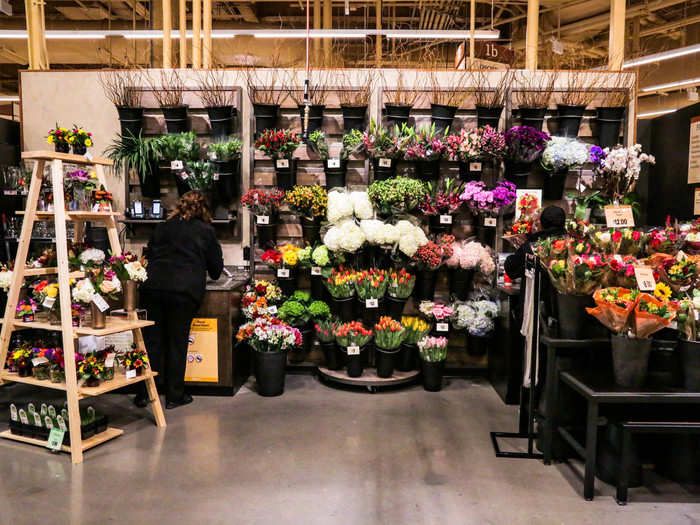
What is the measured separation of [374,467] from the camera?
3338 millimetres

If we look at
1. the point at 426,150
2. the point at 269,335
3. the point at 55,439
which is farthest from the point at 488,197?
the point at 55,439

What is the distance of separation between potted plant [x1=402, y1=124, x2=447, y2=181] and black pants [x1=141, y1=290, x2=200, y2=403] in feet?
7.54

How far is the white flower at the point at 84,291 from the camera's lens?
334cm

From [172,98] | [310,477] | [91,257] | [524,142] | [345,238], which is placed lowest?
[310,477]

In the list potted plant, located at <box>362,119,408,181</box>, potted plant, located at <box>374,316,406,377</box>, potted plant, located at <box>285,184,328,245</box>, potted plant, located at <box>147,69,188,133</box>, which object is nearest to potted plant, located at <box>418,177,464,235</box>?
potted plant, located at <box>362,119,408,181</box>

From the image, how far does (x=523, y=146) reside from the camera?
4.79 m

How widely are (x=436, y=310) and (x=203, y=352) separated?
2.05 metres

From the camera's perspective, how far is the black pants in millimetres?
4223

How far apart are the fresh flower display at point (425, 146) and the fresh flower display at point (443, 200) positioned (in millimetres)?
255

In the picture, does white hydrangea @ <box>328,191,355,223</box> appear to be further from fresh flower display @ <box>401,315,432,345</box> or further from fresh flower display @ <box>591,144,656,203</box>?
fresh flower display @ <box>591,144,656,203</box>

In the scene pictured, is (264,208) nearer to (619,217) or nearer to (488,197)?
(488,197)

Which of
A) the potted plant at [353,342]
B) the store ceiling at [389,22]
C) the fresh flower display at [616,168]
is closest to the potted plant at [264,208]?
the potted plant at [353,342]

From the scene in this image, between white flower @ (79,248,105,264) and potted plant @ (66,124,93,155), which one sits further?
potted plant @ (66,124,93,155)

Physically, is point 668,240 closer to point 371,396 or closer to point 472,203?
point 472,203
